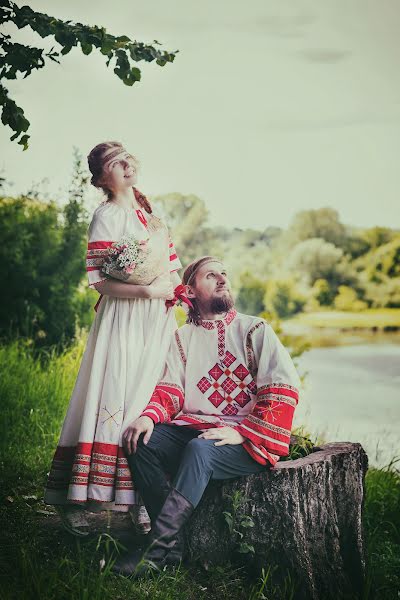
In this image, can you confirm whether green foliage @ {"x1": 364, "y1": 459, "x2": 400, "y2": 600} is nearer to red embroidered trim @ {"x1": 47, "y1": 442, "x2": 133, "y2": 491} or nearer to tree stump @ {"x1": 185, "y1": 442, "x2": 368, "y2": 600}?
tree stump @ {"x1": 185, "y1": 442, "x2": 368, "y2": 600}

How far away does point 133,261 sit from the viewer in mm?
3189

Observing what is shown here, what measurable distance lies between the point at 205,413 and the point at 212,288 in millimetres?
578

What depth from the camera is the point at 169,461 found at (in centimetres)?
320

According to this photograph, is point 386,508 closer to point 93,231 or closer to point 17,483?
point 17,483

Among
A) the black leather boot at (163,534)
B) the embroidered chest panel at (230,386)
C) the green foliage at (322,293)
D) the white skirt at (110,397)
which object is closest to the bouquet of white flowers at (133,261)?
the white skirt at (110,397)

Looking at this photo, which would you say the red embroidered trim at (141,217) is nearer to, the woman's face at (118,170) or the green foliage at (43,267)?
the woman's face at (118,170)

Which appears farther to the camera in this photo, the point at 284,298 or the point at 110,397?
the point at 284,298

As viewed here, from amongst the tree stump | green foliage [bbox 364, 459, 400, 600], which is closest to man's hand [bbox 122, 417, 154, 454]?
the tree stump

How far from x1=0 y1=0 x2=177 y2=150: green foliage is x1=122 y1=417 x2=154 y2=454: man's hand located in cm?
136

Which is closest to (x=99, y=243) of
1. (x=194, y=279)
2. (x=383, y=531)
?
(x=194, y=279)

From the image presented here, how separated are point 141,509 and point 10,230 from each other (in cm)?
443

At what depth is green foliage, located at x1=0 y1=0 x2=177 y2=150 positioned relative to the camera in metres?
3.12

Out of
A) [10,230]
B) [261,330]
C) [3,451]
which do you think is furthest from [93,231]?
[10,230]

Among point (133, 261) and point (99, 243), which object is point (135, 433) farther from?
point (99, 243)
